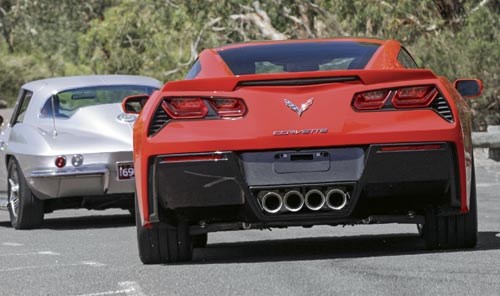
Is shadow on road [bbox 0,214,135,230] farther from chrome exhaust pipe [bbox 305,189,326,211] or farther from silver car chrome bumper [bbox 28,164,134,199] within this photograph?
chrome exhaust pipe [bbox 305,189,326,211]

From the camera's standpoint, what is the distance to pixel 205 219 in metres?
8.17

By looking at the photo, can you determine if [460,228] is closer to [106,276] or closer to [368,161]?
[368,161]

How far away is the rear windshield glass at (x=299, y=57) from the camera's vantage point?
872 cm

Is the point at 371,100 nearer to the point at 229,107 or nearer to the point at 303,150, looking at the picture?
the point at 303,150

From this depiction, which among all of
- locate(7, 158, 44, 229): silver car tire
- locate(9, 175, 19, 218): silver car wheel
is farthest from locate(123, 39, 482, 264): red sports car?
locate(9, 175, 19, 218): silver car wheel

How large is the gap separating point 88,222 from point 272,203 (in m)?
6.32

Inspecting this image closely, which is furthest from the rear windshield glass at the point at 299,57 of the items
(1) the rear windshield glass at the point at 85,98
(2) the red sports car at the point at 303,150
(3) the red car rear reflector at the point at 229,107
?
(1) the rear windshield glass at the point at 85,98

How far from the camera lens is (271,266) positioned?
25.8 feet

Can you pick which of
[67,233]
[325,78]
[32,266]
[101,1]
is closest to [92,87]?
[67,233]

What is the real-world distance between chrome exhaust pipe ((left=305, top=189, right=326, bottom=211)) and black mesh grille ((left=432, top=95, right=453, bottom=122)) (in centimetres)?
79

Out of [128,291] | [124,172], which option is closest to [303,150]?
[128,291]

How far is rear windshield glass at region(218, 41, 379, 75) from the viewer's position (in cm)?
872

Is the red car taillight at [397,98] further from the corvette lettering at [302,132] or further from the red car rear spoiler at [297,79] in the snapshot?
the corvette lettering at [302,132]

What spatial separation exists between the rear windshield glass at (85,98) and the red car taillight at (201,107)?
18.2ft
